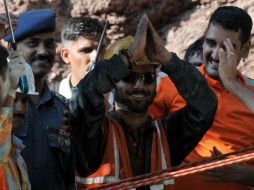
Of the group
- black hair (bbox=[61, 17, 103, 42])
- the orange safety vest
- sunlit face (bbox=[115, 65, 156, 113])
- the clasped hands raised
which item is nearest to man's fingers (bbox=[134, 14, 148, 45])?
the clasped hands raised

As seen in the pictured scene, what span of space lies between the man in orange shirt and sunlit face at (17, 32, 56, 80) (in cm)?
65

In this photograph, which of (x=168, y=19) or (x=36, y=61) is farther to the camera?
(x=168, y=19)

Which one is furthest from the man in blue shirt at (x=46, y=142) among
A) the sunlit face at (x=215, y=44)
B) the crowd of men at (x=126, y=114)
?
the sunlit face at (x=215, y=44)

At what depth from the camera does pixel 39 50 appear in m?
3.90

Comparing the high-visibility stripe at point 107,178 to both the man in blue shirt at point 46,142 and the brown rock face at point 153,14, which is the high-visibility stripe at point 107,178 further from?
the brown rock face at point 153,14

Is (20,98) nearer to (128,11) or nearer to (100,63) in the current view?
(100,63)

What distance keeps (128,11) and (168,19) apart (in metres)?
0.44

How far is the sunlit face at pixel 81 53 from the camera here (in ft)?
15.0

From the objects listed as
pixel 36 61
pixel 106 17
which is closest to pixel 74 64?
pixel 36 61

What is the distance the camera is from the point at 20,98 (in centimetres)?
315

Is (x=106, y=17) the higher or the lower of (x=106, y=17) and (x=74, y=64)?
the lower

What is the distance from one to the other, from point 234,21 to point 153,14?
9.86 ft

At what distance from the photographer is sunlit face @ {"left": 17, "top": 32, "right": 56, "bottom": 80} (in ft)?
12.7

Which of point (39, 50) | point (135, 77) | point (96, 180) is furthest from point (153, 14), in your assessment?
point (96, 180)
